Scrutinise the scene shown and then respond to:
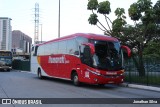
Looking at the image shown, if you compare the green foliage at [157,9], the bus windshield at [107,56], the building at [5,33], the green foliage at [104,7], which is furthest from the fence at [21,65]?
the building at [5,33]

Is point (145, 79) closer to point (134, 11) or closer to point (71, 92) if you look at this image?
point (134, 11)

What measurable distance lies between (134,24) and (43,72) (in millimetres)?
8789

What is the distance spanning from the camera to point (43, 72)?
27.6 meters

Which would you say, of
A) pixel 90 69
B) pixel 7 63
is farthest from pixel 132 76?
pixel 7 63

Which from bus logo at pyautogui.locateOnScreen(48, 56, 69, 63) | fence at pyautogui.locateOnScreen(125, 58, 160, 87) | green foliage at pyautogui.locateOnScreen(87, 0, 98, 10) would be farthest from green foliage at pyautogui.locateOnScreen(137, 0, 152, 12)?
bus logo at pyautogui.locateOnScreen(48, 56, 69, 63)

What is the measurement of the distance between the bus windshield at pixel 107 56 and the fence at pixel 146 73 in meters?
1.77

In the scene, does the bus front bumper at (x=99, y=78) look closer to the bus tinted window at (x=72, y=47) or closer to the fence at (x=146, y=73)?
the fence at (x=146, y=73)

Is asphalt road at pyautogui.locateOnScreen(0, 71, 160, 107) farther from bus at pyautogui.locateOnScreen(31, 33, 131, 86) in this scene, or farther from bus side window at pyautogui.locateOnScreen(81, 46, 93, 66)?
bus side window at pyautogui.locateOnScreen(81, 46, 93, 66)

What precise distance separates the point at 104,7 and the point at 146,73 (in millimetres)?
6619

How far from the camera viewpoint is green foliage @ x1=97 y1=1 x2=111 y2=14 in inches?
937

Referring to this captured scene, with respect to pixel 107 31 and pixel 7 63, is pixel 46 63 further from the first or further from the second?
pixel 7 63

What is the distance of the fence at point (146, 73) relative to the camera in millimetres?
18797

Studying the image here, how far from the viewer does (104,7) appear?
23.8m

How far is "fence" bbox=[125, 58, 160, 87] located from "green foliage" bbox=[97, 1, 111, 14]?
448 cm
